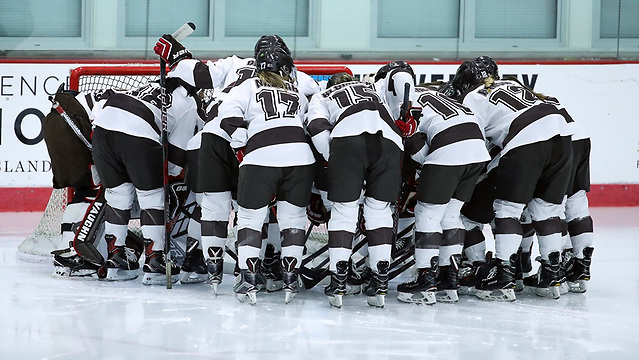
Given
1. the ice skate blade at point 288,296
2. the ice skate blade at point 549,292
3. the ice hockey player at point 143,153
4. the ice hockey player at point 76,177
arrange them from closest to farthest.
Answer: the ice skate blade at point 288,296
the ice skate blade at point 549,292
the ice hockey player at point 143,153
the ice hockey player at point 76,177

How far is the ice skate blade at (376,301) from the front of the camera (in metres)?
3.37

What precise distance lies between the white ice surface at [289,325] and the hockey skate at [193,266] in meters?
0.08

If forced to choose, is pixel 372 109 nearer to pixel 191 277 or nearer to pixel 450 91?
pixel 450 91

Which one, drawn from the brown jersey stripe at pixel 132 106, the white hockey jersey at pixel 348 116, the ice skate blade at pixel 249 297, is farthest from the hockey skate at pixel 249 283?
the brown jersey stripe at pixel 132 106

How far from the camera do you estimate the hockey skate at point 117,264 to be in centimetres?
387

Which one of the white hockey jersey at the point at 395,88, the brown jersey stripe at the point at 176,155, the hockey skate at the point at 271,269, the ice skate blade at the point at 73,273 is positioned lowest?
the ice skate blade at the point at 73,273

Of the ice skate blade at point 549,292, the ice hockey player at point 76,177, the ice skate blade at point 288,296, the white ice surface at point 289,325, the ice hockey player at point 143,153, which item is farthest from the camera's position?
the ice hockey player at point 76,177

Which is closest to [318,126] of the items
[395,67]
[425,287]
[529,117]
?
[395,67]

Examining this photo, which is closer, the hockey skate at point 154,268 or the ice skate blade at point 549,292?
the ice skate blade at point 549,292

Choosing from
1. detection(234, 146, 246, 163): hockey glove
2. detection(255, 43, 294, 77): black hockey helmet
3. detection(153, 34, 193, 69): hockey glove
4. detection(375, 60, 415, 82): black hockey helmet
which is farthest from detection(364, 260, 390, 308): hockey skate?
detection(153, 34, 193, 69): hockey glove

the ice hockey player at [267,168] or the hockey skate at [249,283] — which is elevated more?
the ice hockey player at [267,168]

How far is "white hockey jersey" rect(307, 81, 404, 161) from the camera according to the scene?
331 cm

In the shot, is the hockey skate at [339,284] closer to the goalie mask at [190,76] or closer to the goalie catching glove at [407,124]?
the goalie catching glove at [407,124]

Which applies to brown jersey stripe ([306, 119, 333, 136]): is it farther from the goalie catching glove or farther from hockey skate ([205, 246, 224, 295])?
hockey skate ([205, 246, 224, 295])
